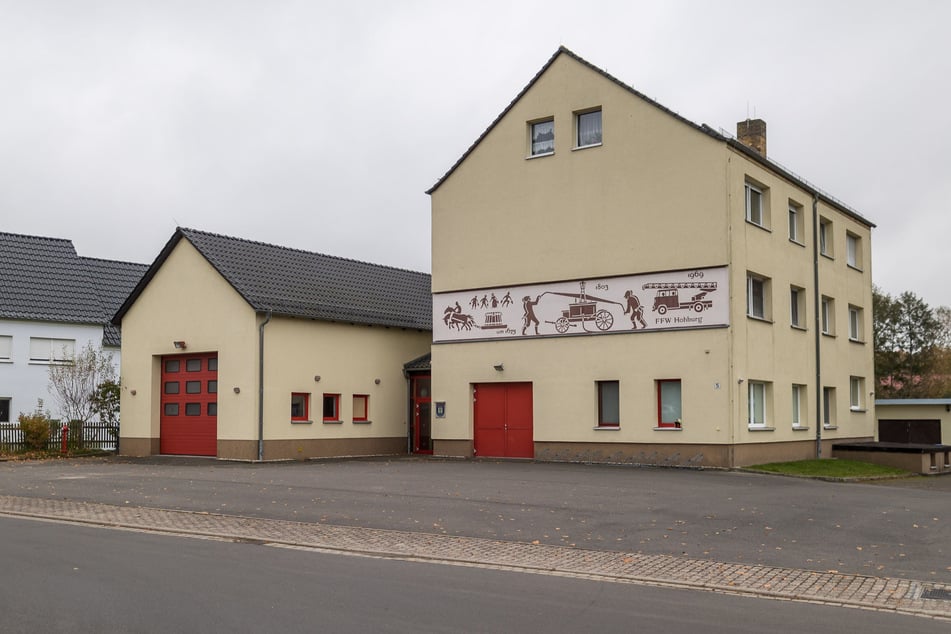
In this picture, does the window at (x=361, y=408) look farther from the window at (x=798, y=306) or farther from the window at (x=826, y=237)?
the window at (x=826, y=237)

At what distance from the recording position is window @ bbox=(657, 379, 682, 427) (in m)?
26.4

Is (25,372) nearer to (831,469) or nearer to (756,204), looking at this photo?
(756,204)

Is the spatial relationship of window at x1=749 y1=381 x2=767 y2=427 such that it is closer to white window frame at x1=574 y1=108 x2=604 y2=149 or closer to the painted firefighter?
the painted firefighter

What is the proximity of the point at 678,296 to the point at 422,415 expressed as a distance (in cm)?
1079

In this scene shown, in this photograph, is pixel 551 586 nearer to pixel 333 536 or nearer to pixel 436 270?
pixel 333 536

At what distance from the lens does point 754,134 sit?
33.5 meters

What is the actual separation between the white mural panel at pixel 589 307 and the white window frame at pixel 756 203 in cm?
343

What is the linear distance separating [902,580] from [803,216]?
2218 centimetres

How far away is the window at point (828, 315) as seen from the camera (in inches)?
1307

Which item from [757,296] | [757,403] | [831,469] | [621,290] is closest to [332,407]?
[621,290]

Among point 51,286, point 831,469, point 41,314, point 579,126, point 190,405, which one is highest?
point 579,126

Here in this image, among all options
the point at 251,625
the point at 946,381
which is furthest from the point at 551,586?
the point at 946,381

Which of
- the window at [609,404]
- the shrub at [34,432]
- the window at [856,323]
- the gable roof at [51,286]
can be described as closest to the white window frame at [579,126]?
the window at [609,404]

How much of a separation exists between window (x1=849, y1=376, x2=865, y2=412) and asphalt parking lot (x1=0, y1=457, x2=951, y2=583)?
981 centimetres
